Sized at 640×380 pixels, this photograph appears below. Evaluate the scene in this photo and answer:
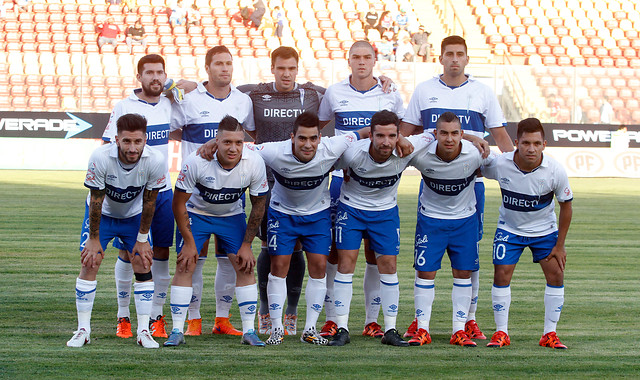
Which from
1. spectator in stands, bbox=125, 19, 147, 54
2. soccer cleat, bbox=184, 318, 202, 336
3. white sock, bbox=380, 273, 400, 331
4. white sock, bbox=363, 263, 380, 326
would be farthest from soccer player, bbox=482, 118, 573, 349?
spectator in stands, bbox=125, 19, 147, 54

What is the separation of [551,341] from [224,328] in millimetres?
2712

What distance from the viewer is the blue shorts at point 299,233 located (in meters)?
7.25

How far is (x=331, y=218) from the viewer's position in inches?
302

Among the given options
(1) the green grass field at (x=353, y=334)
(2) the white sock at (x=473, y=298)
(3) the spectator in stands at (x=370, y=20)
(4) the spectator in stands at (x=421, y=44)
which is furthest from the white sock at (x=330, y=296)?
(3) the spectator in stands at (x=370, y=20)

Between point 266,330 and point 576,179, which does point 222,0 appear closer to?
point 576,179

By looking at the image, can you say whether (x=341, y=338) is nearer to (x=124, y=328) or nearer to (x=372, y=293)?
(x=372, y=293)

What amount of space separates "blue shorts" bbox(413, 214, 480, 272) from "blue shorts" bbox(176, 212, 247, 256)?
58.3 inches

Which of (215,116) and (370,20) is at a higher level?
(370,20)

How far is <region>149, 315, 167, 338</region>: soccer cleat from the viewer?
7246 mm

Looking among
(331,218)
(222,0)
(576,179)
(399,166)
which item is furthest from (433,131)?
(222,0)

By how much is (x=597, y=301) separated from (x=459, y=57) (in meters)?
3.10

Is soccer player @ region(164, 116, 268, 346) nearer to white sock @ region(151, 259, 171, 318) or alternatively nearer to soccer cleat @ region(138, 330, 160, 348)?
soccer cleat @ region(138, 330, 160, 348)

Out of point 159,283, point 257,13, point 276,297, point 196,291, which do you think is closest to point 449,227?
point 276,297

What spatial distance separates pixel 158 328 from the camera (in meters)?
7.29
